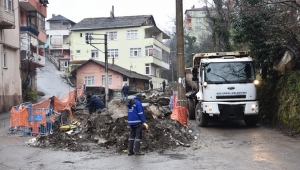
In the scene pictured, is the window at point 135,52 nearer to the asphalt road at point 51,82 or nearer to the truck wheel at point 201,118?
the asphalt road at point 51,82

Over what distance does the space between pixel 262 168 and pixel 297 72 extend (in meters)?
6.66

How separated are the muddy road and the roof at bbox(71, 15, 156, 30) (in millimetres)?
48661

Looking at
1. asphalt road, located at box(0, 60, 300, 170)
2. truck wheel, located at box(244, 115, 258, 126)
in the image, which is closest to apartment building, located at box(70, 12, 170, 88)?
truck wheel, located at box(244, 115, 258, 126)

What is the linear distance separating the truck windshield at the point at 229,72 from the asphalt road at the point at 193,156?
236 centimetres

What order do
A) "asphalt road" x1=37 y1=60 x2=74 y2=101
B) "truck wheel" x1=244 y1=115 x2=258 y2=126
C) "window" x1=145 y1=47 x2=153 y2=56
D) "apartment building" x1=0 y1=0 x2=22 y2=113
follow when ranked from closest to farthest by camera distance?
1. "truck wheel" x1=244 y1=115 x2=258 y2=126
2. "apartment building" x1=0 y1=0 x2=22 y2=113
3. "asphalt road" x1=37 y1=60 x2=74 y2=101
4. "window" x1=145 y1=47 x2=153 y2=56

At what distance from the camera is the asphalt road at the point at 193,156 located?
8.63 m

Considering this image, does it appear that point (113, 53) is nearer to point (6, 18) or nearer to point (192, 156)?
point (6, 18)

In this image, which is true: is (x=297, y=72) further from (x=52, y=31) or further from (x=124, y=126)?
(x=52, y=31)

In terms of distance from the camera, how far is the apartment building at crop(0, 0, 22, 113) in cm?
2561

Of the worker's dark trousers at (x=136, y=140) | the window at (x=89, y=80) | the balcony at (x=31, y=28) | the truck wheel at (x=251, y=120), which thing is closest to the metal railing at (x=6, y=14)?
the balcony at (x=31, y=28)

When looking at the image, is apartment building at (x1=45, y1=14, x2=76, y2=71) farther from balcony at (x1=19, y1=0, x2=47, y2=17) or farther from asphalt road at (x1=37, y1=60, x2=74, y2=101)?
balcony at (x1=19, y1=0, x2=47, y2=17)

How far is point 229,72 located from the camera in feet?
47.7

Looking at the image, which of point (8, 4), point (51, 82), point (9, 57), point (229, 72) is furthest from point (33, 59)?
point (229, 72)

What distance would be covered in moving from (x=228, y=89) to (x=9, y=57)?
19290mm
